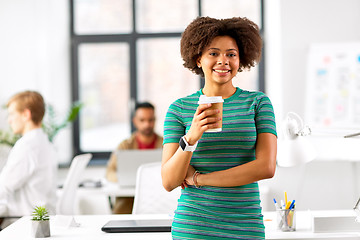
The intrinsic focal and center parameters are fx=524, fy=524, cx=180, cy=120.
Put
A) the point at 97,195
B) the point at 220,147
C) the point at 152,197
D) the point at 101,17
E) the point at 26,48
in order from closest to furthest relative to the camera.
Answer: the point at 220,147, the point at 152,197, the point at 97,195, the point at 26,48, the point at 101,17

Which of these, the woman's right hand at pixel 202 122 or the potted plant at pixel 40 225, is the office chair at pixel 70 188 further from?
the woman's right hand at pixel 202 122

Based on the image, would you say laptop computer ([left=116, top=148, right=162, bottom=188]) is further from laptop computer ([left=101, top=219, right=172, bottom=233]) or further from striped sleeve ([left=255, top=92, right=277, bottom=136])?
striped sleeve ([left=255, top=92, right=277, bottom=136])

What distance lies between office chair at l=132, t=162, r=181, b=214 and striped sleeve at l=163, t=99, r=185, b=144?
138 cm

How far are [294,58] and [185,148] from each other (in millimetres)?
3656

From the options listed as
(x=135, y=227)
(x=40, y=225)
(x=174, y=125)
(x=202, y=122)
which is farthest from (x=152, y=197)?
(x=202, y=122)

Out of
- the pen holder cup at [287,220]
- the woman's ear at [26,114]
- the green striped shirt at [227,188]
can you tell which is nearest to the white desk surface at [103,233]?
the pen holder cup at [287,220]

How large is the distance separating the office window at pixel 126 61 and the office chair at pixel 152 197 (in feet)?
9.17

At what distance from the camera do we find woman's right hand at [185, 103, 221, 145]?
1592mm

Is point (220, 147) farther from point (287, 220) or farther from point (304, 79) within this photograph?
point (304, 79)

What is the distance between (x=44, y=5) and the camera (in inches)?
219

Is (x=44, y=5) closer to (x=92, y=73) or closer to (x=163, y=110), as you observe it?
(x=92, y=73)

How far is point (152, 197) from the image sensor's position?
3152 millimetres

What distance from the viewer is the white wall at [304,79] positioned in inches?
196

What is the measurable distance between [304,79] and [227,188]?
11.8ft
